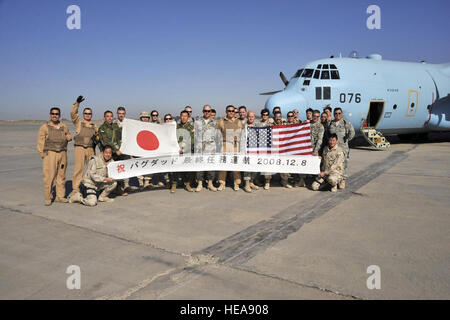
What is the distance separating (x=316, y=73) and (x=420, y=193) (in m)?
7.54

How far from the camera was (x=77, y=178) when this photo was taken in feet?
23.1

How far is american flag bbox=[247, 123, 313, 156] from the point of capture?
25.4 ft

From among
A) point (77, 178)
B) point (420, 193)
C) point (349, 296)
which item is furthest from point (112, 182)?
point (420, 193)

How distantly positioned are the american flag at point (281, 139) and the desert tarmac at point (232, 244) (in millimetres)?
1032

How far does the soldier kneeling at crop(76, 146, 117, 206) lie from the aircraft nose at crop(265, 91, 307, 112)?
735 centimetres

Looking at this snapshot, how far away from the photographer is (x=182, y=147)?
25.1 feet

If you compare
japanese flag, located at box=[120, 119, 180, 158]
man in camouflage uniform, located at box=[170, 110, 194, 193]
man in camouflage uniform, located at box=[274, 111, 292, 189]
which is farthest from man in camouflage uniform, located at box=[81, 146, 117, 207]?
man in camouflage uniform, located at box=[274, 111, 292, 189]

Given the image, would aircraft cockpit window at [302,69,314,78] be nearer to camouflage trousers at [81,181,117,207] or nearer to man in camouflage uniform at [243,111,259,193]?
man in camouflage uniform at [243,111,259,193]

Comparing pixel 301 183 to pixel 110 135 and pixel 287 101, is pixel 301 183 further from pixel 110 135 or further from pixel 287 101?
pixel 287 101

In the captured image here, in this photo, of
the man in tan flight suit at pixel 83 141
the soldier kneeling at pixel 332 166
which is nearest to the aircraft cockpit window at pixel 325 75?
the soldier kneeling at pixel 332 166

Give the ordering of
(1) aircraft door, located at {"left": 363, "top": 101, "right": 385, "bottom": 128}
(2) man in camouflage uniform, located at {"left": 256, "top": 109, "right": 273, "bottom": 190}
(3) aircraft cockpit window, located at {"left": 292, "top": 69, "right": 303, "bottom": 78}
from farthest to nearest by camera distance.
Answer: (1) aircraft door, located at {"left": 363, "top": 101, "right": 385, "bottom": 128}, (3) aircraft cockpit window, located at {"left": 292, "top": 69, "right": 303, "bottom": 78}, (2) man in camouflage uniform, located at {"left": 256, "top": 109, "right": 273, "bottom": 190}

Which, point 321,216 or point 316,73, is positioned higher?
point 316,73

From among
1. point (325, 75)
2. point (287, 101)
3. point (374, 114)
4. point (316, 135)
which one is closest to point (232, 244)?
point (316, 135)

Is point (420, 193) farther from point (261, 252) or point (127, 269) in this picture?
point (127, 269)
